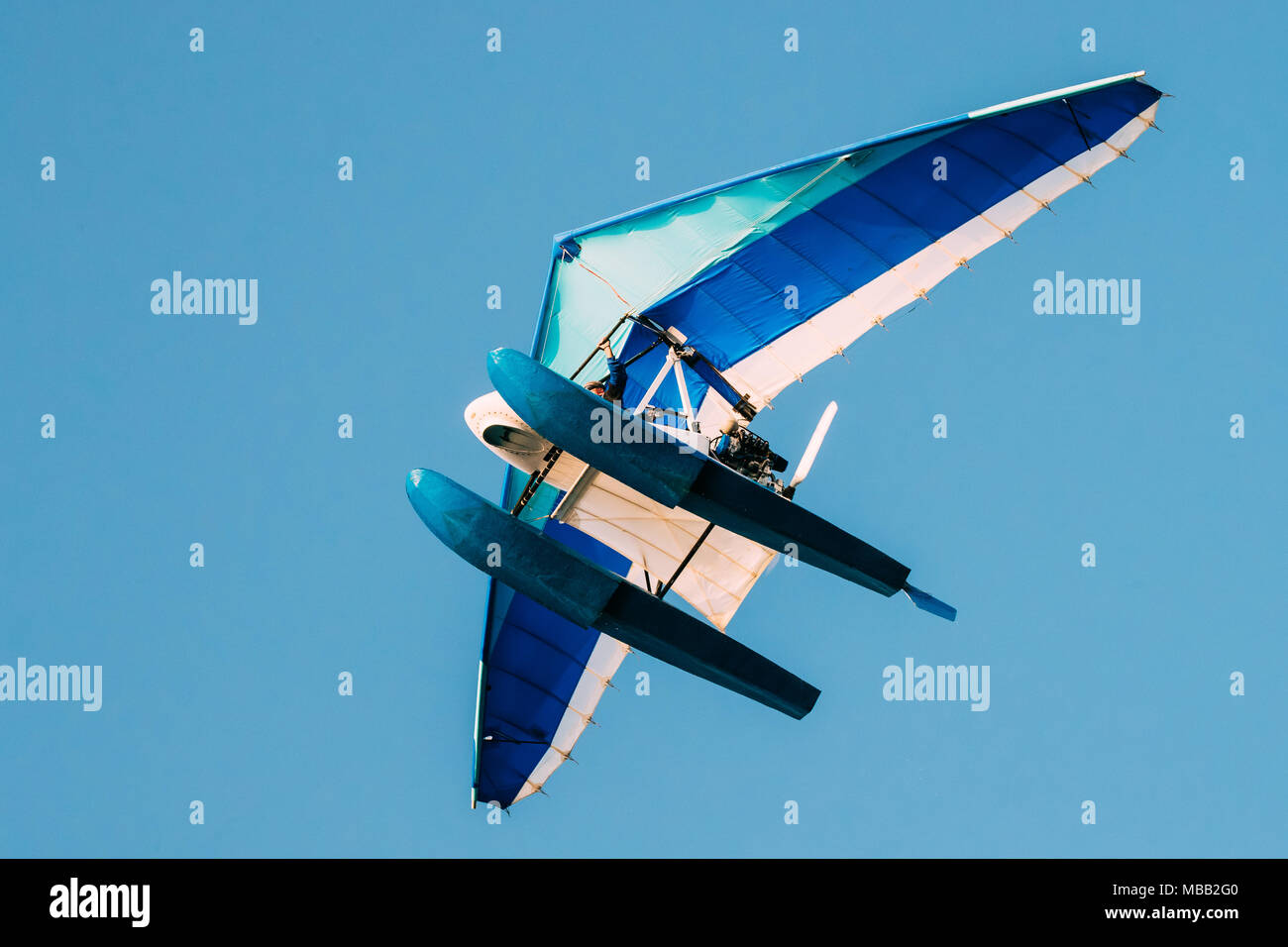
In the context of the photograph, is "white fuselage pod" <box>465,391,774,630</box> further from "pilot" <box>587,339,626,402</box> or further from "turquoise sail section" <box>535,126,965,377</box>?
"turquoise sail section" <box>535,126,965,377</box>

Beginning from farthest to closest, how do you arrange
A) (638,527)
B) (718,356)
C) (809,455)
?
1. (638,527)
2. (718,356)
3. (809,455)

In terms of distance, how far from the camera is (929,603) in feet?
85.1

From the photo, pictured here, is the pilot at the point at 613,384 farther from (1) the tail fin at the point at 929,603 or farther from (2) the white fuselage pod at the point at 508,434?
(1) the tail fin at the point at 929,603

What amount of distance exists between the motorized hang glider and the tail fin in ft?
0.09

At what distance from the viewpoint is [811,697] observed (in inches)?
1018

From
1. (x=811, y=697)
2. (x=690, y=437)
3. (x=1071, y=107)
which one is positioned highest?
(x=1071, y=107)

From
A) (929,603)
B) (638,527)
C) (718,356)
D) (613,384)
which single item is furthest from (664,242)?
(929,603)

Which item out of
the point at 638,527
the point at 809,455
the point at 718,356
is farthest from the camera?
the point at 638,527

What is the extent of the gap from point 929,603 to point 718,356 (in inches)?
206

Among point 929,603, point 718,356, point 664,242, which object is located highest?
point 664,242

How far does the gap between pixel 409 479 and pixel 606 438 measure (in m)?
2.98

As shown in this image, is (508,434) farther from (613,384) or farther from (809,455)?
(809,455)

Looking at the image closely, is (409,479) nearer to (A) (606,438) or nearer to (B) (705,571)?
(A) (606,438)

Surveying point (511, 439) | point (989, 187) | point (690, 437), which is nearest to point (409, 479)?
point (511, 439)
